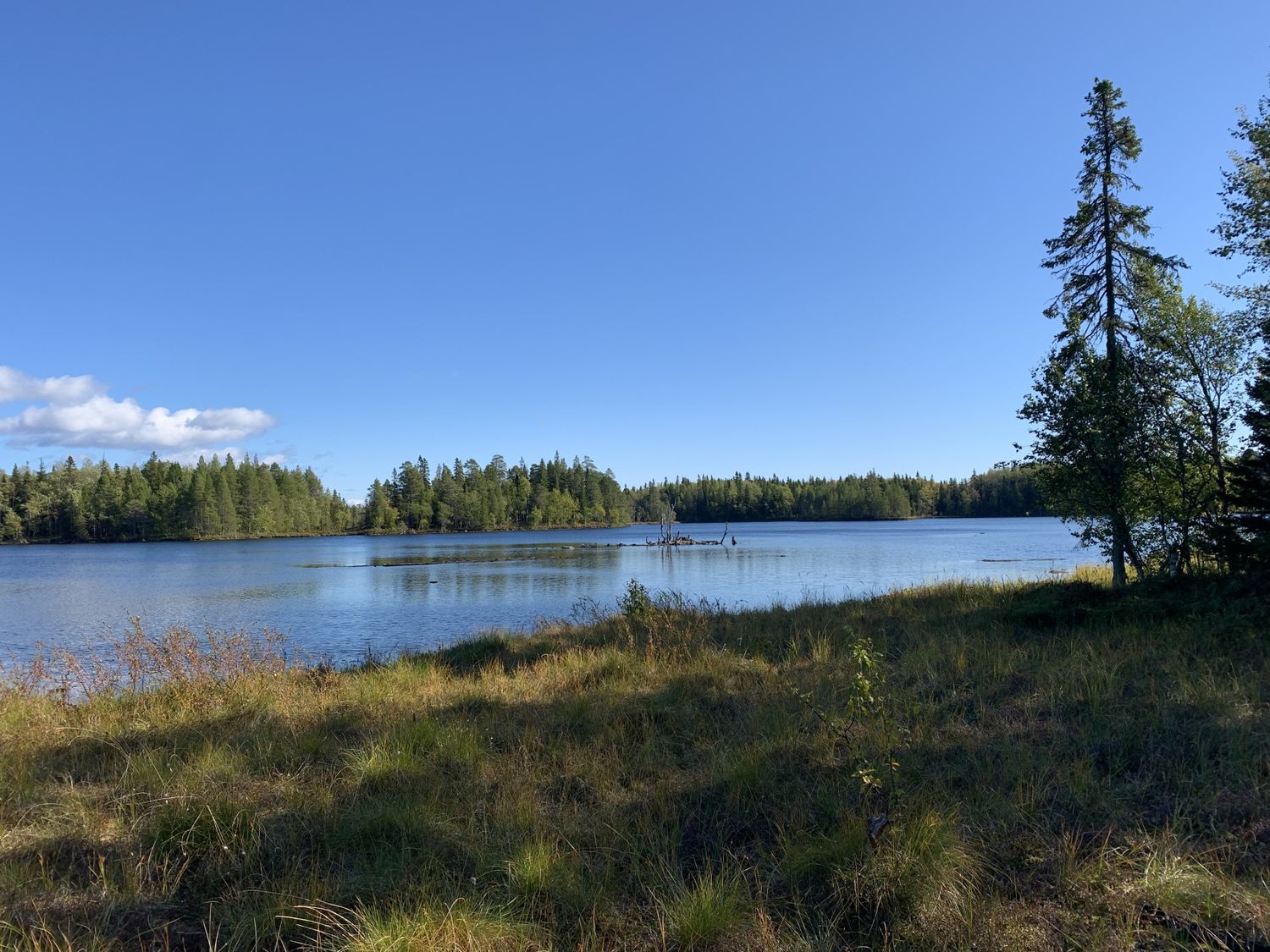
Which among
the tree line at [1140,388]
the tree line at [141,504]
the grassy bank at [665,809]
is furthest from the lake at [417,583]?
the tree line at [141,504]

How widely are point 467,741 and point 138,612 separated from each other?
28.3 metres

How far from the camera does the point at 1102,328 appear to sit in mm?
15133

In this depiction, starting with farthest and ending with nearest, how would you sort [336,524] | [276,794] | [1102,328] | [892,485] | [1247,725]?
[892,485]
[336,524]
[1102,328]
[1247,725]
[276,794]

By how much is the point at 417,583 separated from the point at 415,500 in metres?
101

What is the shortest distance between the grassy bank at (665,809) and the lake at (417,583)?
10.2 metres

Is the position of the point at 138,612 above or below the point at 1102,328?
below

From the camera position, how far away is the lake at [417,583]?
930 inches

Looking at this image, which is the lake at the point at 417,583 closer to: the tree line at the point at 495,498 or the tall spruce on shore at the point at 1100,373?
the tall spruce on shore at the point at 1100,373

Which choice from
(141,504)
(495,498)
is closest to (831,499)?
(495,498)

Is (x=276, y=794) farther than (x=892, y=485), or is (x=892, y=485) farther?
(x=892, y=485)

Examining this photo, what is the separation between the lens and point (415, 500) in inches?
5285

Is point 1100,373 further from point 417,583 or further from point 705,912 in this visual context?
point 417,583

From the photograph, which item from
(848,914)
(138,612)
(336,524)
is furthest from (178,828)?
(336,524)

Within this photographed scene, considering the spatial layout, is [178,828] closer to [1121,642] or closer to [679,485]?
[1121,642]
